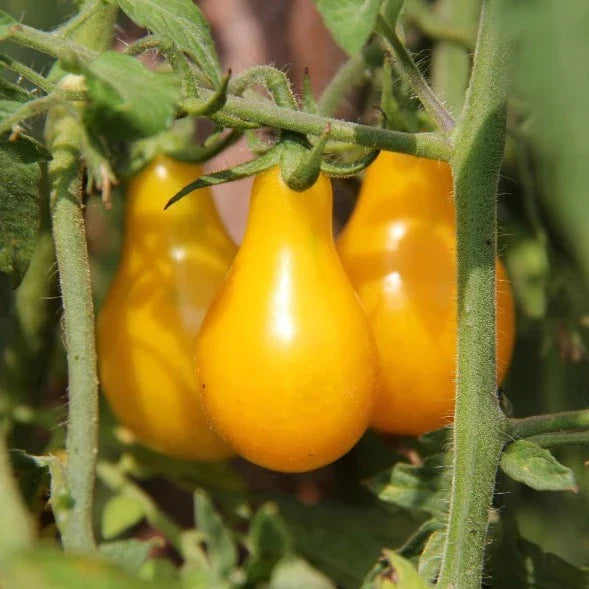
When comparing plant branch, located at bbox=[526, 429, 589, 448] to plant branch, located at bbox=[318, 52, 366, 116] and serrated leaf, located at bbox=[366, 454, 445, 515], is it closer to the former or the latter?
serrated leaf, located at bbox=[366, 454, 445, 515]

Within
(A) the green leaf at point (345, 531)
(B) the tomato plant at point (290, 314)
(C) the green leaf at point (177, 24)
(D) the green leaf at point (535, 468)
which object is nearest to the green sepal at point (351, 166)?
(B) the tomato plant at point (290, 314)

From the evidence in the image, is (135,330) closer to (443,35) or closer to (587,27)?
(443,35)

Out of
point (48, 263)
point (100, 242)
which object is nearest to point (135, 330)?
point (48, 263)

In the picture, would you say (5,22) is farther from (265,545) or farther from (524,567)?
(524,567)

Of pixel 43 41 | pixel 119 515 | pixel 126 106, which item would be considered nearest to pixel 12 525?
pixel 126 106

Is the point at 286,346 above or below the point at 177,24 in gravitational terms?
below

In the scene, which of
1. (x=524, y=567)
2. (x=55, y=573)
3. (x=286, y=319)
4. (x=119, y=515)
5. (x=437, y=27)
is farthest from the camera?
(x=437, y=27)
